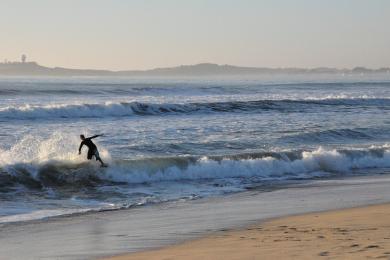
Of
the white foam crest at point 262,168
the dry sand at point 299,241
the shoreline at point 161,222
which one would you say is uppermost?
the dry sand at point 299,241

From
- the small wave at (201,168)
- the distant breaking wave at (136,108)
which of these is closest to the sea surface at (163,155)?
the small wave at (201,168)

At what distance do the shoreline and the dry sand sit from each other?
459 mm

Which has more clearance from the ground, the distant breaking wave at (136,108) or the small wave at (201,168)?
the distant breaking wave at (136,108)

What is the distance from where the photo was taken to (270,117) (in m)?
37.3

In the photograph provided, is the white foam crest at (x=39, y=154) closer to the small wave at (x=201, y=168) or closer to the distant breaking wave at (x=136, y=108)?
the small wave at (x=201, y=168)

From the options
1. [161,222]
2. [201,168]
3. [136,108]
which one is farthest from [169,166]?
[136,108]

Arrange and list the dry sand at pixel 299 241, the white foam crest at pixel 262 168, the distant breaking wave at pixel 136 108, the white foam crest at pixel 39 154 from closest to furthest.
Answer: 1. the dry sand at pixel 299 241
2. the white foam crest at pixel 39 154
3. the white foam crest at pixel 262 168
4. the distant breaking wave at pixel 136 108

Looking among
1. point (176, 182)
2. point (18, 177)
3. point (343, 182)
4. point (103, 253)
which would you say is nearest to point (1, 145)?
point (18, 177)

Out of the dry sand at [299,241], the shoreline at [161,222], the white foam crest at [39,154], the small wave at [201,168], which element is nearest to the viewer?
the dry sand at [299,241]

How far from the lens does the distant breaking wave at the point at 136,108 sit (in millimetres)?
35838

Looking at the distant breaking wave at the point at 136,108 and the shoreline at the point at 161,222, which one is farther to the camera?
the distant breaking wave at the point at 136,108

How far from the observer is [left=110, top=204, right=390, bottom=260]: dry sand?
8.39 m

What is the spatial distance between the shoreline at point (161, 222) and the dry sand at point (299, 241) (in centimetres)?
46

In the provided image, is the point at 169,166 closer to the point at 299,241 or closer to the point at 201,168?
the point at 201,168
